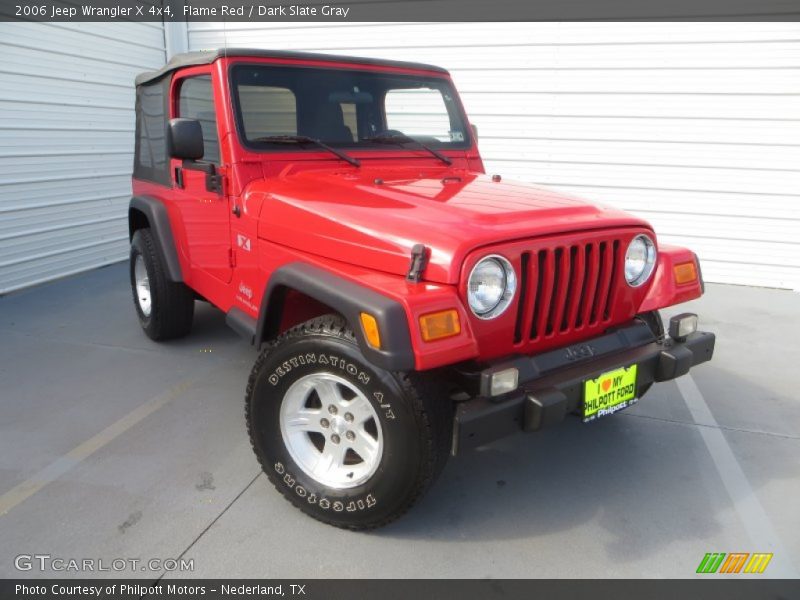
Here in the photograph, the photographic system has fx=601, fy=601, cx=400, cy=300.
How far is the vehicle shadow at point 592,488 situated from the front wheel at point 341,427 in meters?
0.24

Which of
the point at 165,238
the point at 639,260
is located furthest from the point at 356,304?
the point at 165,238

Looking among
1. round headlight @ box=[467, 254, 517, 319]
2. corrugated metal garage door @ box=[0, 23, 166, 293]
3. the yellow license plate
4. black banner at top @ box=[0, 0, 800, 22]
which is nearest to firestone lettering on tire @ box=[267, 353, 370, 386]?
round headlight @ box=[467, 254, 517, 319]

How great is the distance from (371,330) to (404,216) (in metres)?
0.54

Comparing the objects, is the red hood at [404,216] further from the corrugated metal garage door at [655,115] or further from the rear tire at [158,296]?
the corrugated metal garage door at [655,115]

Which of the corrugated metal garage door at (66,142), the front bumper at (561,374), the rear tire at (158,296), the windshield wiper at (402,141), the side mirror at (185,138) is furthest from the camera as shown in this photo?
the corrugated metal garage door at (66,142)

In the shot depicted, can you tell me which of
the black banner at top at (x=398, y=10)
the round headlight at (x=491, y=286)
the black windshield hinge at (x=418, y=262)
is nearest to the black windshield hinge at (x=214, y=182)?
the black windshield hinge at (x=418, y=262)

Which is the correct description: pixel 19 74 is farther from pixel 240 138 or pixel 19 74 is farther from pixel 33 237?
pixel 240 138

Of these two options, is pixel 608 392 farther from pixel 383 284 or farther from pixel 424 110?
pixel 424 110

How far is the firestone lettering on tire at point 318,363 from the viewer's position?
2.10m

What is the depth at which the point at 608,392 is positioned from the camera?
2.33 metres

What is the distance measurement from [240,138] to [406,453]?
1712 mm

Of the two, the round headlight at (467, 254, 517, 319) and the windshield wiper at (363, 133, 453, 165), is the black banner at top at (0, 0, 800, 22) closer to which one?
the windshield wiper at (363, 133, 453, 165)

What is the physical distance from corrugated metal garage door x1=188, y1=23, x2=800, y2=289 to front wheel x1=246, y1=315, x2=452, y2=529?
4.95m
